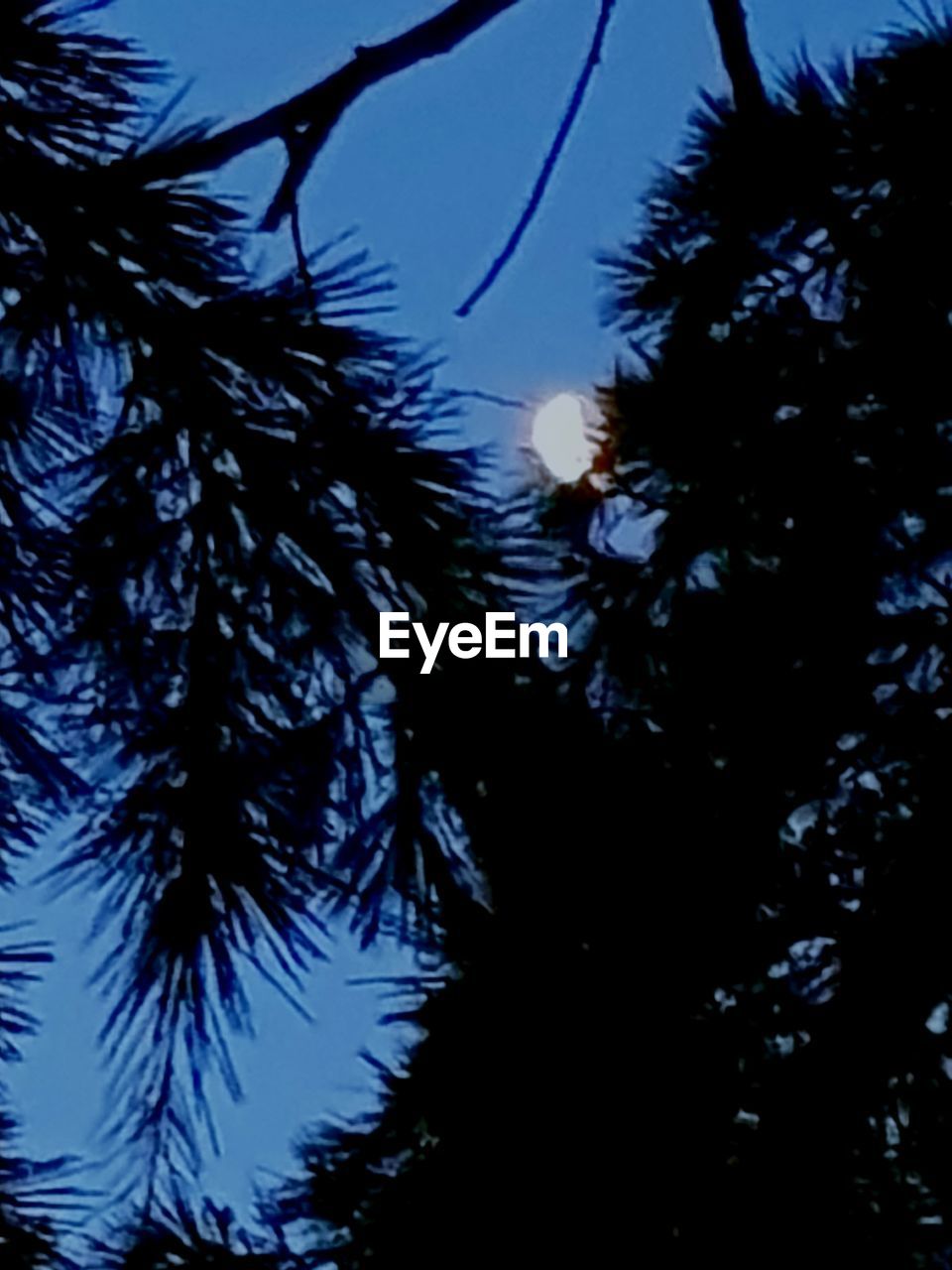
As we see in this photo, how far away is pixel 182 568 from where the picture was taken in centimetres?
85

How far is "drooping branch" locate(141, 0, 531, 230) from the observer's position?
33.4 inches

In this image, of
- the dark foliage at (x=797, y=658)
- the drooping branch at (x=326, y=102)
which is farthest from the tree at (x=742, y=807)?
the drooping branch at (x=326, y=102)

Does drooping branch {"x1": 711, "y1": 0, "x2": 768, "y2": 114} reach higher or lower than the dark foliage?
higher

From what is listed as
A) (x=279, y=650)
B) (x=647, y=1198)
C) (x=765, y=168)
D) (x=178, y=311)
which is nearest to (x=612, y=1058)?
(x=647, y=1198)

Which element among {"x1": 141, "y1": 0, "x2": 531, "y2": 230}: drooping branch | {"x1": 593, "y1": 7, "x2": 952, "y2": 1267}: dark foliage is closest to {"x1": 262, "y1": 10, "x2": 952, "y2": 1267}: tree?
{"x1": 593, "y1": 7, "x2": 952, "y2": 1267}: dark foliage

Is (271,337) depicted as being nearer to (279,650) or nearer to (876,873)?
(279,650)

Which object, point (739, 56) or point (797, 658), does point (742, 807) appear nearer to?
point (797, 658)

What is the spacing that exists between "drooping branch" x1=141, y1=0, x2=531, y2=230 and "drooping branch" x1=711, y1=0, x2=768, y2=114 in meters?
0.11

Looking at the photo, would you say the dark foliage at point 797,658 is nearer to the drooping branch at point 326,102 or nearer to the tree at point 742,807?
the tree at point 742,807

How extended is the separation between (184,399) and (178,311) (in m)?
0.04

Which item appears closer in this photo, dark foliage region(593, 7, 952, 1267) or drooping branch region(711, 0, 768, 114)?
dark foliage region(593, 7, 952, 1267)

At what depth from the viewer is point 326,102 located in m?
0.88

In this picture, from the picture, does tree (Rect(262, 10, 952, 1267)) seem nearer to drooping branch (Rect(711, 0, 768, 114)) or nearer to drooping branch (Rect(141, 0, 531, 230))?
drooping branch (Rect(711, 0, 768, 114))

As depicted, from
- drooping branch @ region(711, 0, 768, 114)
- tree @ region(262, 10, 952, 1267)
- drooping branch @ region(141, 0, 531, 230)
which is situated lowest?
tree @ region(262, 10, 952, 1267)
